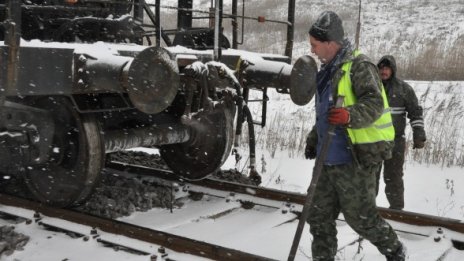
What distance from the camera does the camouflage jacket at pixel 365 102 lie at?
3068mm

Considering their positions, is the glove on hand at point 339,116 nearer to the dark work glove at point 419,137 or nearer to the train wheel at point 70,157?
the train wheel at point 70,157

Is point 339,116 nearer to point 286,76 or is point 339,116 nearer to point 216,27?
point 216,27

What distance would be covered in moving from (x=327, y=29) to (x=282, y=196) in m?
2.05

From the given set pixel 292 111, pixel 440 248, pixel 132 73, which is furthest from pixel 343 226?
pixel 292 111

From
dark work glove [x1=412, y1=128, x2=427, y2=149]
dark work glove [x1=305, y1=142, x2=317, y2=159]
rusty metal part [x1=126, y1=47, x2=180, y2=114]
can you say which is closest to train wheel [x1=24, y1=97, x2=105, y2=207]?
rusty metal part [x1=126, y1=47, x2=180, y2=114]

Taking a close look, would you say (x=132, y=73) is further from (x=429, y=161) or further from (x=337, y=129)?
(x=429, y=161)

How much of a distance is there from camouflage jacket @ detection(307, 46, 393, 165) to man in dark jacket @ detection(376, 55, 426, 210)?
2334mm

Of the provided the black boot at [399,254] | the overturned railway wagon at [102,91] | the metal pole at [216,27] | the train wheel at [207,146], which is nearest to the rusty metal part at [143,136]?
the overturned railway wagon at [102,91]

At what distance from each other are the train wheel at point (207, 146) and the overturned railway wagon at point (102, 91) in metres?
0.01

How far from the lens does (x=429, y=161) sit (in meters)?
7.86

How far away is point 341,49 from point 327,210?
969 mm

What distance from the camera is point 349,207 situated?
10.9 feet

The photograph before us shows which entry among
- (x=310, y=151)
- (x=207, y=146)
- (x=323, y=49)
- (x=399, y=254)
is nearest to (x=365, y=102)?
(x=323, y=49)

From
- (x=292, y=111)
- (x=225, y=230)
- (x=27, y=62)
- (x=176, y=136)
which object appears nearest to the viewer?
(x=27, y=62)
